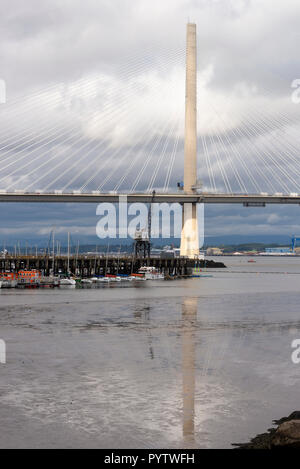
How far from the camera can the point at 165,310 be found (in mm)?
31422

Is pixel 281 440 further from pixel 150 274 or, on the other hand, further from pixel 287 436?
pixel 150 274

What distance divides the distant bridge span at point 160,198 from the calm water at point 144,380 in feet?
191

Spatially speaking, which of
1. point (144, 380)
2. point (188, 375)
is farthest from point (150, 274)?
point (144, 380)

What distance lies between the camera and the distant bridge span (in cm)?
8475

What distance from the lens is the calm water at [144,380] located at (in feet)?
34.4

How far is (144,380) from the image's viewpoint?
14.3 m

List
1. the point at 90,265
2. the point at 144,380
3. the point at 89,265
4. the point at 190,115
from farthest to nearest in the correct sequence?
the point at 190,115, the point at 89,265, the point at 90,265, the point at 144,380

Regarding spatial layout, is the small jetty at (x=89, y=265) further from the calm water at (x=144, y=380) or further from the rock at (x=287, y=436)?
the rock at (x=287, y=436)

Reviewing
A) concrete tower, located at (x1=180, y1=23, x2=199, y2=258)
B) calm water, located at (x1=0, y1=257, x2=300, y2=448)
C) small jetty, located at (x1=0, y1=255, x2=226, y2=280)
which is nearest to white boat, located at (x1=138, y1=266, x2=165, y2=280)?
small jetty, located at (x1=0, y1=255, x2=226, y2=280)

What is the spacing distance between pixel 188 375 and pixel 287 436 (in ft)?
19.0

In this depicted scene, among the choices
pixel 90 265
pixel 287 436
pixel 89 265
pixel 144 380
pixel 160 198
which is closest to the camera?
pixel 287 436

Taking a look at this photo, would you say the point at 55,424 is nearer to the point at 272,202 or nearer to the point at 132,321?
the point at 132,321
